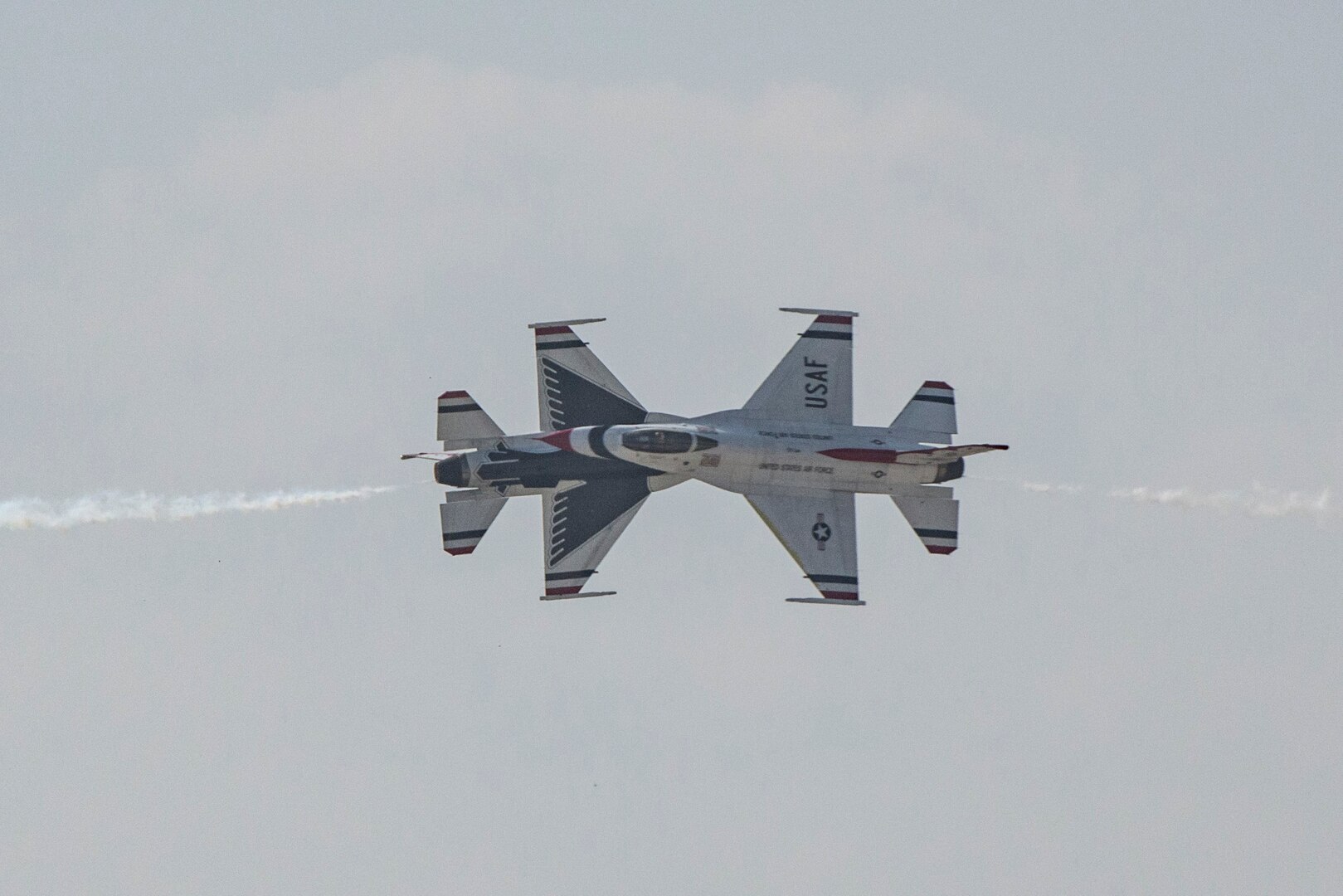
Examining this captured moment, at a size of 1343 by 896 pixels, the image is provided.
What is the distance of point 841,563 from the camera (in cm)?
8912

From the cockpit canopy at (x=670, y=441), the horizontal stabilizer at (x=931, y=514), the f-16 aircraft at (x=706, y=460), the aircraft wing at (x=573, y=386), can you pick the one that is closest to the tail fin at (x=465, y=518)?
the f-16 aircraft at (x=706, y=460)

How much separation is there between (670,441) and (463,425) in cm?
693

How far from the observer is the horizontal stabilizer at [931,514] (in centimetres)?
8888

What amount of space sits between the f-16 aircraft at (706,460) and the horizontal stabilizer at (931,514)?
0.04 meters

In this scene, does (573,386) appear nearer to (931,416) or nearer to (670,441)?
(670,441)

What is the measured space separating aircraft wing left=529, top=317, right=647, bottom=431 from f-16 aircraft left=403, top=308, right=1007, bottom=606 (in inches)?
1.5

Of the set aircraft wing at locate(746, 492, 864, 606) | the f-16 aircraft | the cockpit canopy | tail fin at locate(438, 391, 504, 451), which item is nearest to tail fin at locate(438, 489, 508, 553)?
the f-16 aircraft

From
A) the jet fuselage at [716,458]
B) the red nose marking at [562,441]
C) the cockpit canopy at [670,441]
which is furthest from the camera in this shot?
the red nose marking at [562,441]

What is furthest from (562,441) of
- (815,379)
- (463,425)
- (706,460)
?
(815,379)

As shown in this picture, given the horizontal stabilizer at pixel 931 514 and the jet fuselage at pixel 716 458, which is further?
the horizontal stabilizer at pixel 931 514

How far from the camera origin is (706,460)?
8812 cm

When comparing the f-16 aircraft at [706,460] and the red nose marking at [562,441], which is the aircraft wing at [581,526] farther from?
the red nose marking at [562,441]

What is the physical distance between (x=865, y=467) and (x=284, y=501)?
19031 mm

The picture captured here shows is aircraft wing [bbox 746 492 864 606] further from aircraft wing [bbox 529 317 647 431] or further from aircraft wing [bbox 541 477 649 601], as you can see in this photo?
aircraft wing [bbox 529 317 647 431]
